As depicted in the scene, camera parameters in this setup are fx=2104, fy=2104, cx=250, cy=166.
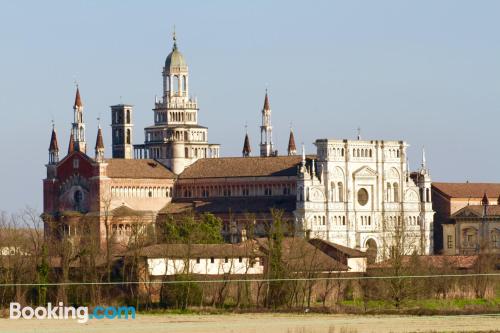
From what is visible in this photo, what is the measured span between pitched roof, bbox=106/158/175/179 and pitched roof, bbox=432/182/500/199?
21.2m

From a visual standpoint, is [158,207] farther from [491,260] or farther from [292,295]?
[292,295]

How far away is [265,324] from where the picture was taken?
88.2 meters

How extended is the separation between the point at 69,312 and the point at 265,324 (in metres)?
13.1

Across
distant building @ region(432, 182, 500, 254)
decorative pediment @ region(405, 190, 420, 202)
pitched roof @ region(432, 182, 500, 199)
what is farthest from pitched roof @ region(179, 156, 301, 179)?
pitched roof @ region(432, 182, 500, 199)

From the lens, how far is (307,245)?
387ft

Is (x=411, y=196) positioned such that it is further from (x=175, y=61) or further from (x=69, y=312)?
(x=69, y=312)

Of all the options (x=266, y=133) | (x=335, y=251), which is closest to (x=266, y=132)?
(x=266, y=133)

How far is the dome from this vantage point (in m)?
166

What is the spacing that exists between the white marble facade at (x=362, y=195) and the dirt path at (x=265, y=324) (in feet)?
171

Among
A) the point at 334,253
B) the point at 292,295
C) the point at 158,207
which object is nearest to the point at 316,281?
the point at 292,295

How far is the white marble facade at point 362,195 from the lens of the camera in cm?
14975

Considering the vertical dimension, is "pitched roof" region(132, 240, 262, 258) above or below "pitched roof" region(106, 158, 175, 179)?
below

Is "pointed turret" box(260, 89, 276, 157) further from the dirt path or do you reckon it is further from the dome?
the dirt path

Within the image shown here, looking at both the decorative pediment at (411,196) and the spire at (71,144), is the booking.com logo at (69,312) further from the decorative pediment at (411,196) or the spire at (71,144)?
the spire at (71,144)
